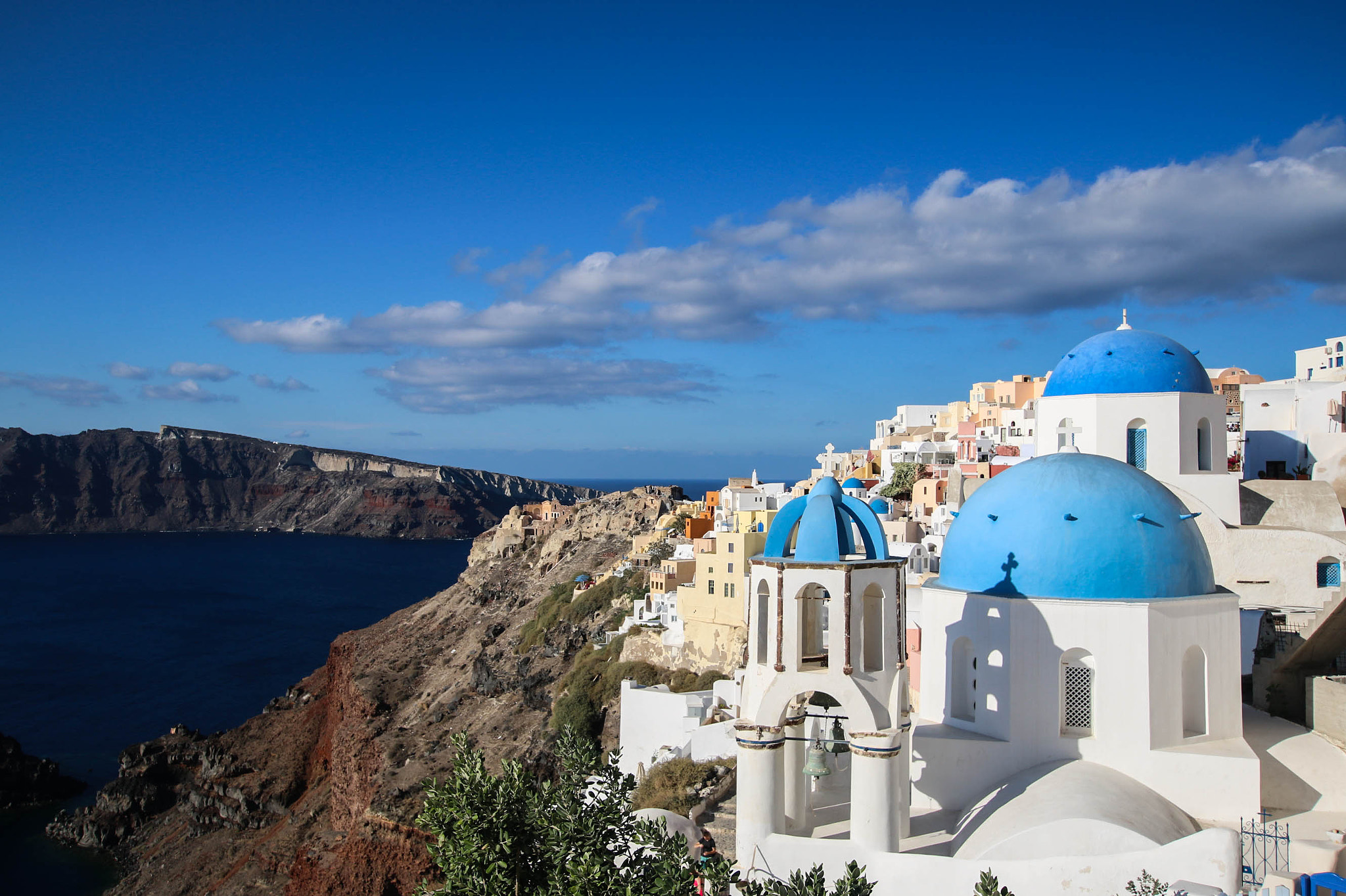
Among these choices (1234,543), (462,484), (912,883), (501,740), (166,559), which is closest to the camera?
(912,883)

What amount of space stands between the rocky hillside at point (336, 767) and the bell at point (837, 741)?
1645cm

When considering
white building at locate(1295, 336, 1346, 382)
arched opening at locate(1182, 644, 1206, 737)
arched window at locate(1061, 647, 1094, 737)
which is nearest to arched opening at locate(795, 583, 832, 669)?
arched window at locate(1061, 647, 1094, 737)

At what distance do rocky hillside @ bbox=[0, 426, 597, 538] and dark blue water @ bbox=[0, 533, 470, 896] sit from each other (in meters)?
20.8

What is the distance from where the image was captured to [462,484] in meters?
168

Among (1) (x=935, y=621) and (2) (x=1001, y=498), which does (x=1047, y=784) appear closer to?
(1) (x=935, y=621)

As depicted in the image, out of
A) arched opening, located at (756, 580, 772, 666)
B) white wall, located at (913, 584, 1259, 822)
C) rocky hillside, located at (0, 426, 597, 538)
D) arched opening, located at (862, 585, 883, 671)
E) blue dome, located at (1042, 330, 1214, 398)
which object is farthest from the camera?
rocky hillside, located at (0, 426, 597, 538)

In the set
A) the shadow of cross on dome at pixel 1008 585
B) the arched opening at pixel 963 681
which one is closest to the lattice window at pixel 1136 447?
the shadow of cross on dome at pixel 1008 585

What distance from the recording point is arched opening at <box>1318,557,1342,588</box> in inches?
631

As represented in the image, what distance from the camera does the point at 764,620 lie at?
998 cm

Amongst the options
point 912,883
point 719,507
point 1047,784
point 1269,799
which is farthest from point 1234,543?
point 719,507

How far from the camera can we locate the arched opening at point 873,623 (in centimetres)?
1041

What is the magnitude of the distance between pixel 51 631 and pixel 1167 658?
74.7m

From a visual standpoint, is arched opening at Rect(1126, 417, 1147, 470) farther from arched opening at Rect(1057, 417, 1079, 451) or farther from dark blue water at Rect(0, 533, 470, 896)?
dark blue water at Rect(0, 533, 470, 896)

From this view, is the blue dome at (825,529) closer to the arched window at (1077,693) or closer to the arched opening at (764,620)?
the arched opening at (764,620)
